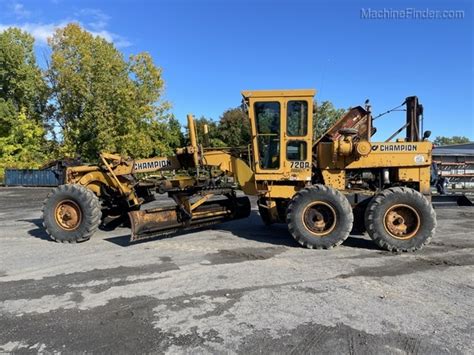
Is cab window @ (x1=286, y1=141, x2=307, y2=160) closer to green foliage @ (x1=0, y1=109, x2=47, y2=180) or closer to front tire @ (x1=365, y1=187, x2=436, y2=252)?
front tire @ (x1=365, y1=187, x2=436, y2=252)

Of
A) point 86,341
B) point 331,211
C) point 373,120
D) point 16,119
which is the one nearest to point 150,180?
point 331,211

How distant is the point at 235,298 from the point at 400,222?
12.8ft

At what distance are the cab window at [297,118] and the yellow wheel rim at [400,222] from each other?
7.09 ft

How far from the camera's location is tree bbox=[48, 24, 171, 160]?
115 feet

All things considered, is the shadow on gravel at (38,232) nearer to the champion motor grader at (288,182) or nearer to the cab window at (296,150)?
the champion motor grader at (288,182)

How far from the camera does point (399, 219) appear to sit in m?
7.64

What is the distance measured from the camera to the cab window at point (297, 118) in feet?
26.1

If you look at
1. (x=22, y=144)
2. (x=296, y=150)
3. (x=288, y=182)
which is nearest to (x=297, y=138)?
(x=296, y=150)

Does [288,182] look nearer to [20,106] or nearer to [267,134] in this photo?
[267,134]

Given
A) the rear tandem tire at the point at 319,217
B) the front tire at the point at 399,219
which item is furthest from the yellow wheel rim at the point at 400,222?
the rear tandem tire at the point at 319,217

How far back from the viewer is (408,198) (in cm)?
755

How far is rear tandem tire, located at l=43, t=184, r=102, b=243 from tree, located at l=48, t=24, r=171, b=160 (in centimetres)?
2618

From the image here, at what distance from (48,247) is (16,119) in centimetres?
3675

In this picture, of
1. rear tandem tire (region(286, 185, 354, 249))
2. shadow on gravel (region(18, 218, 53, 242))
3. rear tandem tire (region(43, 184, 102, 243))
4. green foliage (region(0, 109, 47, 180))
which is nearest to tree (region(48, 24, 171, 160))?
green foliage (region(0, 109, 47, 180))
